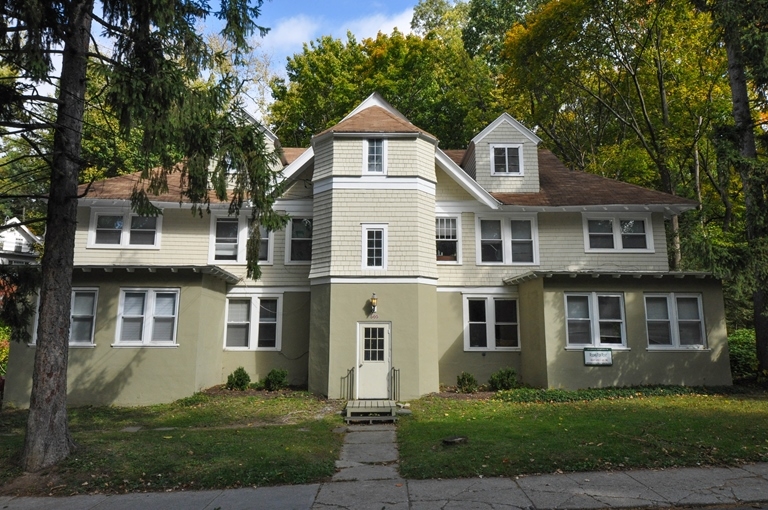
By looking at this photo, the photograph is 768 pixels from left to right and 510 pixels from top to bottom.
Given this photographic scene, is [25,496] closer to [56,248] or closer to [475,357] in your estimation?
[56,248]

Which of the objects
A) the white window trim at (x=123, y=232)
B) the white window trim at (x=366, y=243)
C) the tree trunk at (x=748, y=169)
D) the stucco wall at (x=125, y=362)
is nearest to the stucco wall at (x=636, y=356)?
the tree trunk at (x=748, y=169)

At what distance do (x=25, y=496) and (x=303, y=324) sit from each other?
9.48m

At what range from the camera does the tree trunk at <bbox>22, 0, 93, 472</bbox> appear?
7.98m

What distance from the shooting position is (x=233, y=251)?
656 inches

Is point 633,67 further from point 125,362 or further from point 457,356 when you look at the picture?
point 125,362

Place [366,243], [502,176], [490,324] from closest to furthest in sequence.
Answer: [366,243]
[490,324]
[502,176]

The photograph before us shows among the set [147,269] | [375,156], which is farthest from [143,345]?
[375,156]

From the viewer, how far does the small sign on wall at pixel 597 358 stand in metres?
14.1

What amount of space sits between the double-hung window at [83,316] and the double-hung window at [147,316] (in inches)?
30.1

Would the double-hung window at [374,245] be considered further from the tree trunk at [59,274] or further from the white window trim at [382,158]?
the tree trunk at [59,274]

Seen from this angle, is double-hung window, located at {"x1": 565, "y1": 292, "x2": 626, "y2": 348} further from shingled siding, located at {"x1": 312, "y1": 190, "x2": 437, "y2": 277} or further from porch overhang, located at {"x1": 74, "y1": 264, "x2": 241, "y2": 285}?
porch overhang, located at {"x1": 74, "y1": 264, "x2": 241, "y2": 285}

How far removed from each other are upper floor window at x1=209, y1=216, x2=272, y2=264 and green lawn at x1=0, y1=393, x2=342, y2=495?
204 inches

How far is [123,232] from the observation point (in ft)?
53.6

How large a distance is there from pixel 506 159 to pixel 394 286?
7.00 meters
